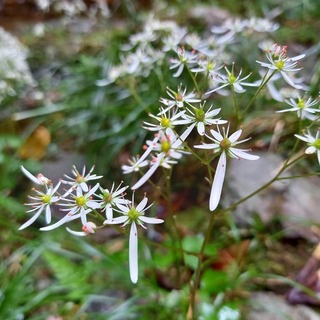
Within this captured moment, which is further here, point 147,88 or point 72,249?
point 147,88

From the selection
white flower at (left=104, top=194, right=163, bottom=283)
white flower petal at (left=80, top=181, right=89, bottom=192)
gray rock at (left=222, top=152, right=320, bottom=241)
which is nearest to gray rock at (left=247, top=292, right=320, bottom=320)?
gray rock at (left=222, top=152, right=320, bottom=241)

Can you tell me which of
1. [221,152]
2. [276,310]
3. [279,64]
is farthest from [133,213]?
[276,310]

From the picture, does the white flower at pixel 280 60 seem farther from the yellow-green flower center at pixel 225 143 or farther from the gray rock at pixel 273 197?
the gray rock at pixel 273 197

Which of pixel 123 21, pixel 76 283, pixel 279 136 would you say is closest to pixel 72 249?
pixel 76 283

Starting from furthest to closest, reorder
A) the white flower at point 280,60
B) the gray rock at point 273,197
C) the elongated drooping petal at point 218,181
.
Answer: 1. the gray rock at point 273,197
2. the white flower at point 280,60
3. the elongated drooping petal at point 218,181

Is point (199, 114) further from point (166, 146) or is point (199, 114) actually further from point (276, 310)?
point (276, 310)

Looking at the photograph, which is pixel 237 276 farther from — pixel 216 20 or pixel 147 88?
pixel 216 20

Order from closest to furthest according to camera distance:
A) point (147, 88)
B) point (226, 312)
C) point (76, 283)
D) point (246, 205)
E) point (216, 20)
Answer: point (226, 312) → point (76, 283) → point (246, 205) → point (147, 88) → point (216, 20)

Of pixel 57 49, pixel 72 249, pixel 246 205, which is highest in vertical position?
pixel 57 49

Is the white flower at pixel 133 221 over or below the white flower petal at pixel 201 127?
below

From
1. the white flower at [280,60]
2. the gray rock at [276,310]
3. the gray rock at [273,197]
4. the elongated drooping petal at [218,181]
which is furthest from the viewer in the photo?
the gray rock at [273,197]

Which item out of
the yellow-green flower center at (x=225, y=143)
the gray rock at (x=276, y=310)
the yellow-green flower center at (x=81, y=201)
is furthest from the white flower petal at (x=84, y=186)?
the gray rock at (x=276, y=310)
